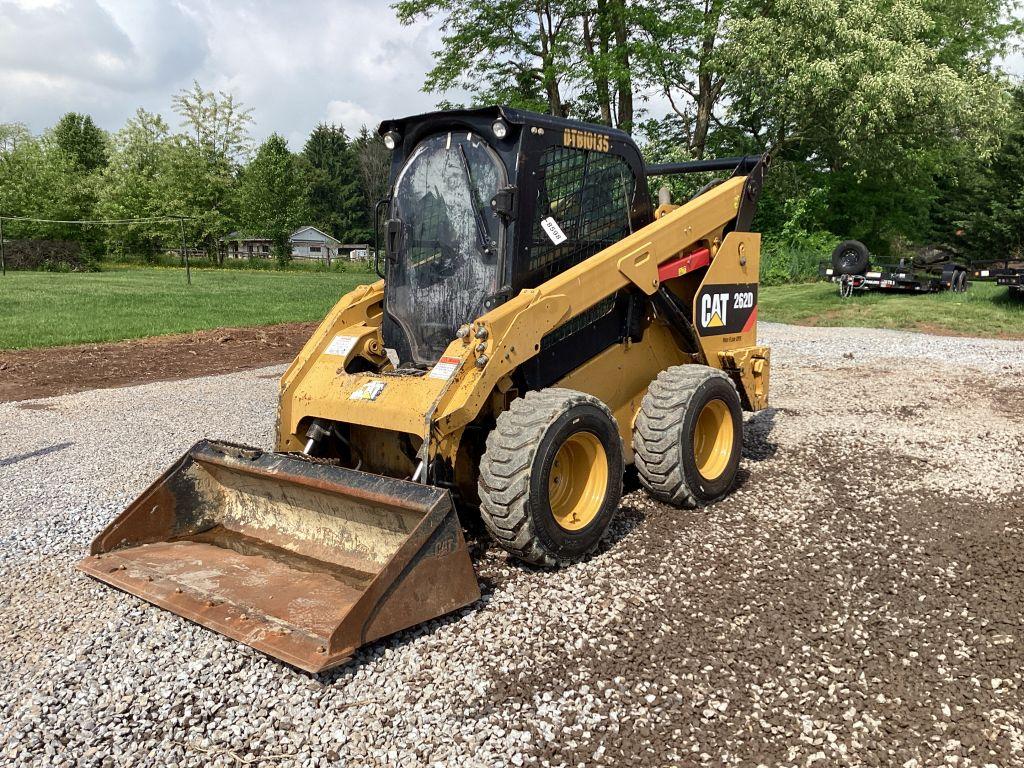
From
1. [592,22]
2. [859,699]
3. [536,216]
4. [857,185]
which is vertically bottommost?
[859,699]

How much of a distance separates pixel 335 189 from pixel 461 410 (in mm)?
72729

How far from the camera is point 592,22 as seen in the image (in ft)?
83.4

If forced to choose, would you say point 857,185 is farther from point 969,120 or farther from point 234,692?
point 234,692

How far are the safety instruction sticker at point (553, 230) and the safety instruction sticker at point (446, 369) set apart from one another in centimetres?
113

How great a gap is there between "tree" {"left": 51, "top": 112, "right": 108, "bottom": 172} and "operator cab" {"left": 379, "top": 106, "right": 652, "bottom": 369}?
70.1 meters

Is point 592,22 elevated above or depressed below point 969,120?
above

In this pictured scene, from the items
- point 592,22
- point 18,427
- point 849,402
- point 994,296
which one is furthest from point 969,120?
point 18,427

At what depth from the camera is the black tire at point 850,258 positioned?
2047 centimetres

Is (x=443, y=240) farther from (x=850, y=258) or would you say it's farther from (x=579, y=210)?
(x=850, y=258)

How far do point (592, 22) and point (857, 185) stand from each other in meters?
12.0

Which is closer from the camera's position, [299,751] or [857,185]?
[299,751]

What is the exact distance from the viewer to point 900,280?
65.3 feet

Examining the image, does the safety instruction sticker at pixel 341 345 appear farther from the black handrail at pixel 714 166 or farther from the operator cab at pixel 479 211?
the black handrail at pixel 714 166

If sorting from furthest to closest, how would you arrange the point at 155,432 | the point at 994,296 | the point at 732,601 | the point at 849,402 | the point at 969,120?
1. the point at 969,120
2. the point at 994,296
3. the point at 849,402
4. the point at 155,432
5. the point at 732,601
